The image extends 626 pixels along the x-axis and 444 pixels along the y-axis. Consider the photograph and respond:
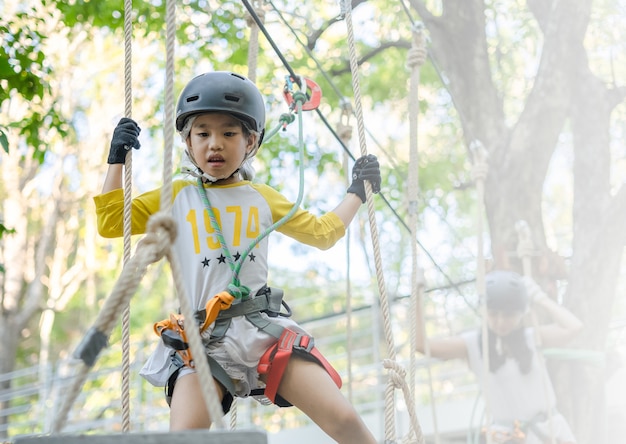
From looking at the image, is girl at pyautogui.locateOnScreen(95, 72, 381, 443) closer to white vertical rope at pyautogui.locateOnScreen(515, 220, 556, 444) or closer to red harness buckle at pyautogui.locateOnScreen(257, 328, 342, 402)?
red harness buckle at pyautogui.locateOnScreen(257, 328, 342, 402)

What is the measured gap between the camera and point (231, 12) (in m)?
5.21

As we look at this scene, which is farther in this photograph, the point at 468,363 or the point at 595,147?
the point at 595,147

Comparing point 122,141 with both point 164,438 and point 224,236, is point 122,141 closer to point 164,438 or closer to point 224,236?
point 224,236

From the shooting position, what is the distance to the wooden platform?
3.27 ft

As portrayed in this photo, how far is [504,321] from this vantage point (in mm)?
3506

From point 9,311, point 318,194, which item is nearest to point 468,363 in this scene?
point 318,194

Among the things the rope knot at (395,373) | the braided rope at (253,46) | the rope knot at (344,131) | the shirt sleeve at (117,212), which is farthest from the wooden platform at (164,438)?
the rope knot at (344,131)

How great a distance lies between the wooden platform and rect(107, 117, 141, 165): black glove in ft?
2.65

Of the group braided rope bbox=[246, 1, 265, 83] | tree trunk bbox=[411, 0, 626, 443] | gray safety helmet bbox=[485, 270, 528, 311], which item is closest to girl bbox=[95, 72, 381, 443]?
braided rope bbox=[246, 1, 265, 83]

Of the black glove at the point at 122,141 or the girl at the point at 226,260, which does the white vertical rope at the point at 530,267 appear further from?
the black glove at the point at 122,141

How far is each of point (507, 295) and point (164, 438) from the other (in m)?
2.68

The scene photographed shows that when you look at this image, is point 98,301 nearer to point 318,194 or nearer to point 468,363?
point 318,194

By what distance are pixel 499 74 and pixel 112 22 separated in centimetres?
338

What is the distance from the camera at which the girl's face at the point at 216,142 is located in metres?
1.76
